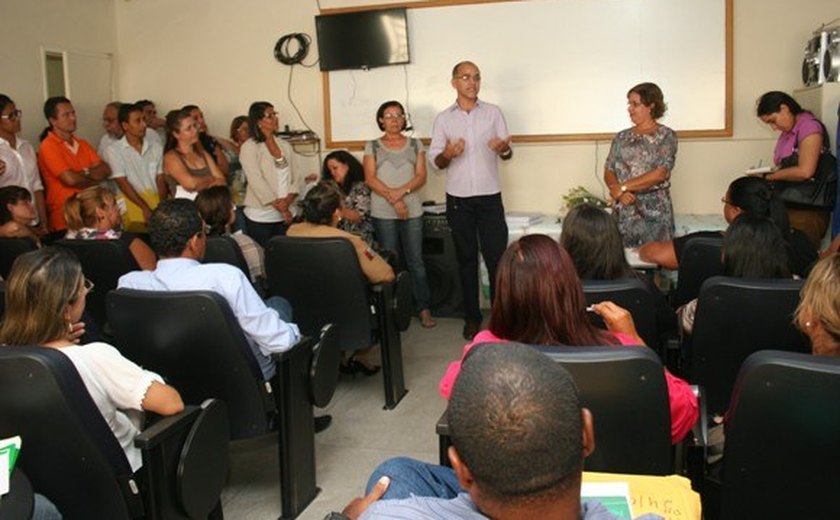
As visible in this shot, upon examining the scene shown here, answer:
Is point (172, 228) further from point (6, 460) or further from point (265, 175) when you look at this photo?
point (265, 175)

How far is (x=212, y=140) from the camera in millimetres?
5887

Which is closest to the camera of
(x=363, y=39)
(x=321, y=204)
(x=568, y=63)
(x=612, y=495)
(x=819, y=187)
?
(x=612, y=495)

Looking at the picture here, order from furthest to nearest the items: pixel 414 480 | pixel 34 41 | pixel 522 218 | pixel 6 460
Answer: pixel 34 41, pixel 522 218, pixel 6 460, pixel 414 480

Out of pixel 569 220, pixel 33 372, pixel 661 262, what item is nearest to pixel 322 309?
pixel 569 220

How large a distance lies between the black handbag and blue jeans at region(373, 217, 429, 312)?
2246 mm

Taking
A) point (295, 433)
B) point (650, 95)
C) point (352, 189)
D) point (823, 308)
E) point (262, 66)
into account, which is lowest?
point (295, 433)

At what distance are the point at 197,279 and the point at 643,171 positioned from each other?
2.88 m

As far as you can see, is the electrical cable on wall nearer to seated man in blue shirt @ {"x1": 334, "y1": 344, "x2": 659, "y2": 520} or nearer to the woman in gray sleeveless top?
→ the woman in gray sleeveless top

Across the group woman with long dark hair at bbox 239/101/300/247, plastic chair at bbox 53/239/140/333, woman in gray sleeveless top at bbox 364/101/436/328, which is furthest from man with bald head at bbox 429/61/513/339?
plastic chair at bbox 53/239/140/333

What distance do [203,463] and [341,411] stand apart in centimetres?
168

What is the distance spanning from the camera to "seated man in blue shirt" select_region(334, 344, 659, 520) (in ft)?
2.94

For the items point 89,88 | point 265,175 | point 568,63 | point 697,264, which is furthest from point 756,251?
point 89,88

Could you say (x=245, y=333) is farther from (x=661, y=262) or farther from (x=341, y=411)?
(x=661, y=262)

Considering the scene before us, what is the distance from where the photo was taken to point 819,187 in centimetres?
430
